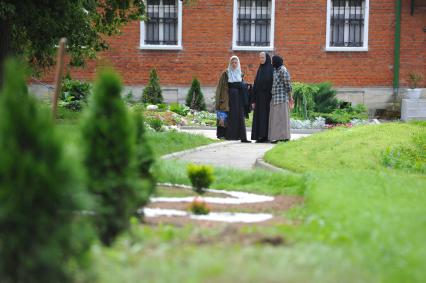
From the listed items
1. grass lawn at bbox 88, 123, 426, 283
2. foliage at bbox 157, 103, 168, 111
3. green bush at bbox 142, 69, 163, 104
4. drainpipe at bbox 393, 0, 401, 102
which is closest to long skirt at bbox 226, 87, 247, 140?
foliage at bbox 157, 103, 168, 111

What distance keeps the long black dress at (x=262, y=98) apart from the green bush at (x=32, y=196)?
541 inches

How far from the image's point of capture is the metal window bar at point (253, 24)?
2883 cm

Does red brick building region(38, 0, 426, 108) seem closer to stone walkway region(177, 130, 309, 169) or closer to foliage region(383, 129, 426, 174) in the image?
stone walkway region(177, 130, 309, 169)

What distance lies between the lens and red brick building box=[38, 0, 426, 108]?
2833cm

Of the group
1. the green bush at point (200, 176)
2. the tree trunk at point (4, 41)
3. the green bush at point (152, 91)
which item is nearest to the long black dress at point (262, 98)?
the tree trunk at point (4, 41)

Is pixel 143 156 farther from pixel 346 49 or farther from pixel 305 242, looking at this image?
pixel 346 49

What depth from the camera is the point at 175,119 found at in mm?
23438

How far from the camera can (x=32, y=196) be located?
485 centimetres

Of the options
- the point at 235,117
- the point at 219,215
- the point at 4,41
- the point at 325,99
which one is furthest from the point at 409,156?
the point at 325,99

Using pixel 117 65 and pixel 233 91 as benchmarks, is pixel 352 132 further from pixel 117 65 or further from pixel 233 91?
pixel 117 65

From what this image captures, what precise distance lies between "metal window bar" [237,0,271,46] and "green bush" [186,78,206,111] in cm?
246

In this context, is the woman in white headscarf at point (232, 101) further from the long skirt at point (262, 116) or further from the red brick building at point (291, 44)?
the red brick building at point (291, 44)

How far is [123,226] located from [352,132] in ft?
35.0

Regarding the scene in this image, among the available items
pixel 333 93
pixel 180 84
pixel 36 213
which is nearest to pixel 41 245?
pixel 36 213
